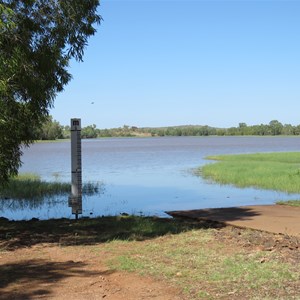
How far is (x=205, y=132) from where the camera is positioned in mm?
183125

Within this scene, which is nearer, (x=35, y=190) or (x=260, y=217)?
(x=260, y=217)

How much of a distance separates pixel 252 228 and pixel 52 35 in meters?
5.43

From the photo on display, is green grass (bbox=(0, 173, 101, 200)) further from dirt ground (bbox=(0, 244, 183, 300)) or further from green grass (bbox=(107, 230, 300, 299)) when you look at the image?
dirt ground (bbox=(0, 244, 183, 300))

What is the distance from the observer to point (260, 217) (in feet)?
35.1

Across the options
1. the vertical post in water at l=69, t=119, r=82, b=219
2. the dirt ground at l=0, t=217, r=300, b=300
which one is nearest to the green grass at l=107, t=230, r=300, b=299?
the dirt ground at l=0, t=217, r=300, b=300

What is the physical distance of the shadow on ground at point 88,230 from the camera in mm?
8422

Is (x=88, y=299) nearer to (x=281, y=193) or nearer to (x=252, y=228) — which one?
(x=252, y=228)

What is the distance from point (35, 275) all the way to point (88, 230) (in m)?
3.50

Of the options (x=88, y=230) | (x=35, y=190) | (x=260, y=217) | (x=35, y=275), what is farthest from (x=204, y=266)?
(x=35, y=190)

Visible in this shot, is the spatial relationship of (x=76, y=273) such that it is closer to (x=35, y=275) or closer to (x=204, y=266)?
(x=35, y=275)

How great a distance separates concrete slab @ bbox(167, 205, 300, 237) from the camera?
9352mm

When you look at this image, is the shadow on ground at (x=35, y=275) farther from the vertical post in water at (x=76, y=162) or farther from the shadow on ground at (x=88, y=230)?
the vertical post in water at (x=76, y=162)

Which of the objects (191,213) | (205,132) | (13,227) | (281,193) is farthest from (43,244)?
(205,132)

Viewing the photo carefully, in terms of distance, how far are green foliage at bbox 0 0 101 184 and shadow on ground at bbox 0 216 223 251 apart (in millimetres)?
1262
